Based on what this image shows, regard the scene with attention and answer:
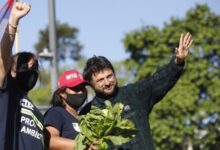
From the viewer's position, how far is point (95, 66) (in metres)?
6.06

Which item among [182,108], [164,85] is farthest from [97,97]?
[182,108]

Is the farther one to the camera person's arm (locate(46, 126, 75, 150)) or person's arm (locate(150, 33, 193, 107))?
person's arm (locate(150, 33, 193, 107))

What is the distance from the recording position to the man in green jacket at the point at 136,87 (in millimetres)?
5938

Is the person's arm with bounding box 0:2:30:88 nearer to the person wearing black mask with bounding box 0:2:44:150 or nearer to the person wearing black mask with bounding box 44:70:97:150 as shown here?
the person wearing black mask with bounding box 0:2:44:150

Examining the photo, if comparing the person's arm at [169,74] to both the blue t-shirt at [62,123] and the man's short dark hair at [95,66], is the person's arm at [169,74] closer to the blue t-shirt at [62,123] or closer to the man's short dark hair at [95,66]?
the man's short dark hair at [95,66]

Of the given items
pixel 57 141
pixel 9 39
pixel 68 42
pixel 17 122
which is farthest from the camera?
pixel 68 42

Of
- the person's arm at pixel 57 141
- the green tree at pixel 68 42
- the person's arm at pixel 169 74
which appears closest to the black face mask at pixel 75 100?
the person's arm at pixel 57 141

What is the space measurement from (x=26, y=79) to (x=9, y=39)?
1.97ft

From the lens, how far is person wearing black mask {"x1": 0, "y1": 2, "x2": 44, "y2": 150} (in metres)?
4.56

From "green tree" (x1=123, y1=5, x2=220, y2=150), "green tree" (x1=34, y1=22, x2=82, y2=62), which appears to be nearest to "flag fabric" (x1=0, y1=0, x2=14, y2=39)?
"green tree" (x1=123, y1=5, x2=220, y2=150)

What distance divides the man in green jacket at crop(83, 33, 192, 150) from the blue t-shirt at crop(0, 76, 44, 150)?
1.04 meters

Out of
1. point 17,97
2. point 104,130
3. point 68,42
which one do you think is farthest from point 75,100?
point 68,42

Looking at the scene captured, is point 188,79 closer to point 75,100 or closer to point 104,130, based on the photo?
point 75,100

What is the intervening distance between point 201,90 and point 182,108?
1.93m
